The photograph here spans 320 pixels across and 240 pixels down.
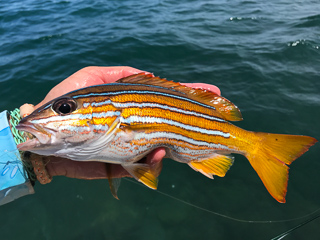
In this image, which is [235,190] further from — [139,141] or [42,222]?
[42,222]

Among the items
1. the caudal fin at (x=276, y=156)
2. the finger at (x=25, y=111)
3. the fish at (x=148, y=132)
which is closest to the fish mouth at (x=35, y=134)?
the fish at (x=148, y=132)

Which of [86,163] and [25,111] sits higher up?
[25,111]

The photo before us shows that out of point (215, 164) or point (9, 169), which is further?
point (215, 164)

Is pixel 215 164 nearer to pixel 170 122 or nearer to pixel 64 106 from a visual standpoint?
pixel 170 122

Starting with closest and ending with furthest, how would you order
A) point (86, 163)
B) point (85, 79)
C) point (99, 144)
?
point (99, 144)
point (86, 163)
point (85, 79)

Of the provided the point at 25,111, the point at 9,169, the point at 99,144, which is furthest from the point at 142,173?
the point at 25,111

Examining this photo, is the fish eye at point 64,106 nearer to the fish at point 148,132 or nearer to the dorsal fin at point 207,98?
the fish at point 148,132

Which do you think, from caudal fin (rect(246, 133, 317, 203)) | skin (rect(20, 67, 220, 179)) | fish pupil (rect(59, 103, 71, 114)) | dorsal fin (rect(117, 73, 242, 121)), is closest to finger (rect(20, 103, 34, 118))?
skin (rect(20, 67, 220, 179))

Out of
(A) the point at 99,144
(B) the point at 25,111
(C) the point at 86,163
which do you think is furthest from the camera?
(C) the point at 86,163
